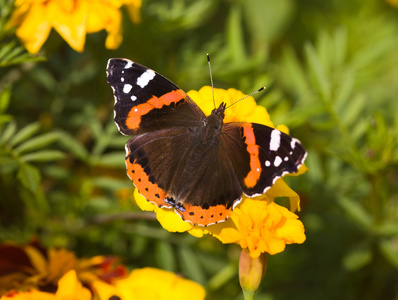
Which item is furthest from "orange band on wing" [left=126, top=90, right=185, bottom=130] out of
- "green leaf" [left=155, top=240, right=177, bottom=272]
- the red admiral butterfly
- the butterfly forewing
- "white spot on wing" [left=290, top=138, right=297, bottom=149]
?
"green leaf" [left=155, top=240, right=177, bottom=272]

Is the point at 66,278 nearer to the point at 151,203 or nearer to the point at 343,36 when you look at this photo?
the point at 151,203

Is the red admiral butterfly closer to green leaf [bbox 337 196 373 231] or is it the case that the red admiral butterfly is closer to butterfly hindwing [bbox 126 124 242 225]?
butterfly hindwing [bbox 126 124 242 225]

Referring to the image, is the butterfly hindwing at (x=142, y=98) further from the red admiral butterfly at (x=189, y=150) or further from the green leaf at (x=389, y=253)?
the green leaf at (x=389, y=253)

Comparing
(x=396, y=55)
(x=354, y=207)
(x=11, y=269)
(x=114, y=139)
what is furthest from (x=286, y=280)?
(x=396, y=55)

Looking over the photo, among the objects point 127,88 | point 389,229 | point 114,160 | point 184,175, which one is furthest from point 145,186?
point 389,229

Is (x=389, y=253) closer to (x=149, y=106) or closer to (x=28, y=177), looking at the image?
(x=149, y=106)

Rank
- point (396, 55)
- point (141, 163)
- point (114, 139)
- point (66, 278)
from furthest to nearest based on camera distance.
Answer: point (396, 55), point (114, 139), point (141, 163), point (66, 278)
